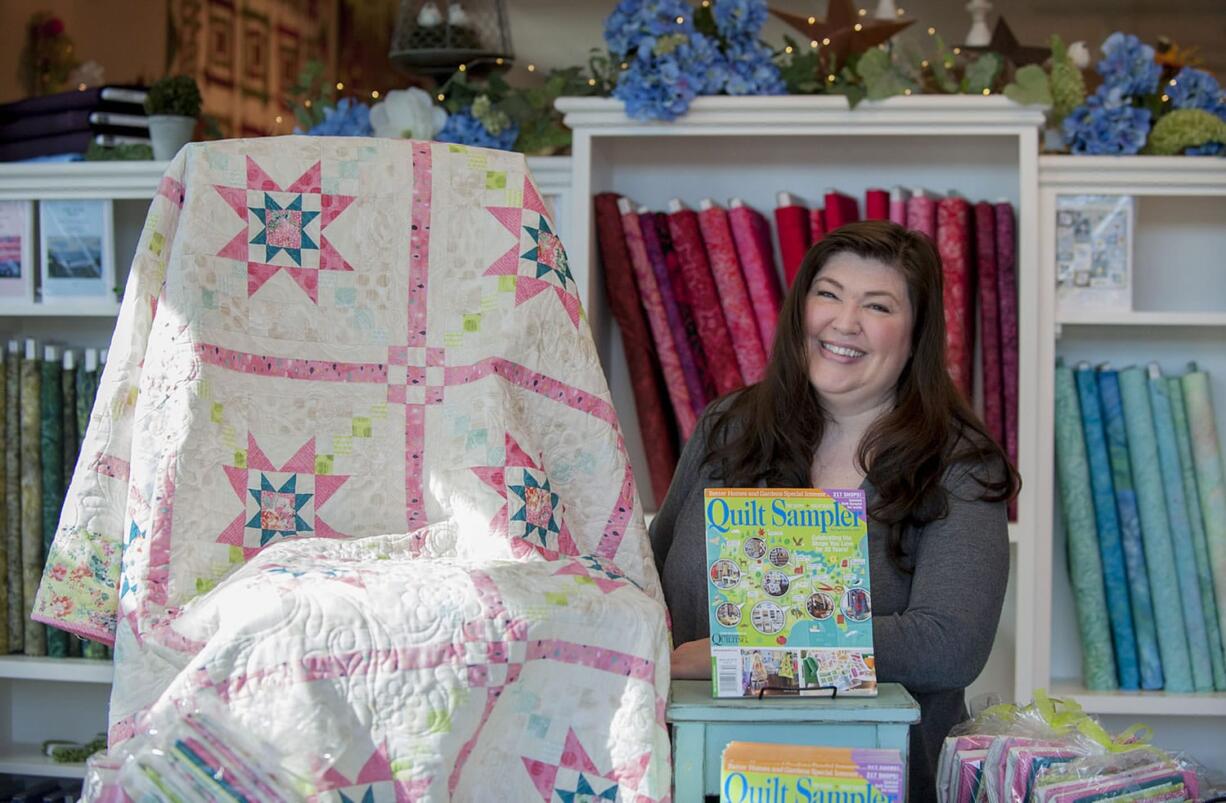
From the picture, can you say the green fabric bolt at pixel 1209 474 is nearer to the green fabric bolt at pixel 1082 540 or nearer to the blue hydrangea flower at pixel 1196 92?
the green fabric bolt at pixel 1082 540

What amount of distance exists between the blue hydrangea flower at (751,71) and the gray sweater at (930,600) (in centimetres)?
85

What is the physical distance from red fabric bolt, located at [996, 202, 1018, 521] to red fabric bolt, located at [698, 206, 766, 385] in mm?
436

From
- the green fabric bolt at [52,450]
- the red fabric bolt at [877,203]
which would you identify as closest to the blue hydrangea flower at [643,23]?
the red fabric bolt at [877,203]

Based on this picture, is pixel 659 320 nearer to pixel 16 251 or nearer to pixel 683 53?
pixel 683 53

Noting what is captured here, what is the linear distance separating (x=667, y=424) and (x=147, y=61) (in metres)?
1.50

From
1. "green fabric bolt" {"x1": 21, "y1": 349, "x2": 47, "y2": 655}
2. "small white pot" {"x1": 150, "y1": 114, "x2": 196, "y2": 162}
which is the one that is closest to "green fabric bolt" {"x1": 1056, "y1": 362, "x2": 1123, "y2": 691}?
"small white pot" {"x1": 150, "y1": 114, "x2": 196, "y2": 162}

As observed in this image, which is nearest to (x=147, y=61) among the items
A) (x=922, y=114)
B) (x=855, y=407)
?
(x=922, y=114)

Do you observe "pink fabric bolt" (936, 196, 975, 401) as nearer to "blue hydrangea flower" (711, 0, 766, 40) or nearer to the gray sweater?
"blue hydrangea flower" (711, 0, 766, 40)

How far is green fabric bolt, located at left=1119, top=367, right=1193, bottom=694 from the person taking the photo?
258 cm

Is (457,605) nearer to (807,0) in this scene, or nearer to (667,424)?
(667,424)

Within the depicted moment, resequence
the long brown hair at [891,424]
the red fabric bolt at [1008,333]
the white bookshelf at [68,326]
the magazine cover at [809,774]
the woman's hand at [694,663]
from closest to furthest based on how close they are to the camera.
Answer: the magazine cover at [809,774]
the woman's hand at [694,663]
the long brown hair at [891,424]
the red fabric bolt at [1008,333]
the white bookshelf at [68,326]

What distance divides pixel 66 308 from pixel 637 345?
1.10m

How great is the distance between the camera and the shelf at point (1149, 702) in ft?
8.34

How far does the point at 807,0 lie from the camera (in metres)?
2.84
